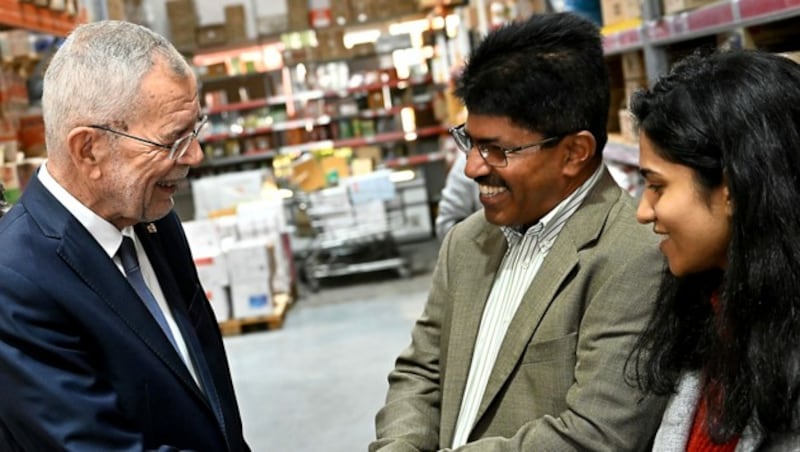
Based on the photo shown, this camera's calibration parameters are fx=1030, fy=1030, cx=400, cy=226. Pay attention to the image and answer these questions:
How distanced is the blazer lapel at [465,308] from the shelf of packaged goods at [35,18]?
2.14 metres

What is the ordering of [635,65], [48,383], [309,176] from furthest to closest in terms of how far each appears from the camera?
1. [309,176]
2. [635,65]
3. [48,383]

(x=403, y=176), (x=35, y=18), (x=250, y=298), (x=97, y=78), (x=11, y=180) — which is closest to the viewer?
(x=97, y=78)

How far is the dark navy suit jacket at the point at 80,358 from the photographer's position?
1600 mm

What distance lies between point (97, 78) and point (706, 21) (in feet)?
5.23

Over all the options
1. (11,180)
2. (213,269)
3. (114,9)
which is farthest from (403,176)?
(11,180)

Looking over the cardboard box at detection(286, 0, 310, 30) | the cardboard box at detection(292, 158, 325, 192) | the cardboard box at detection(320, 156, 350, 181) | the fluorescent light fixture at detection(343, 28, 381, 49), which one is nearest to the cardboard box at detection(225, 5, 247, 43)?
the cardboard box at detection(286, 0, 310, 30)

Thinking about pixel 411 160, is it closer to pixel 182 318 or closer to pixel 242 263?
pixel 242 263

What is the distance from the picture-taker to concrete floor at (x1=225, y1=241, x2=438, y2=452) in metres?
5.41

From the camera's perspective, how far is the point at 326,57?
1292cm

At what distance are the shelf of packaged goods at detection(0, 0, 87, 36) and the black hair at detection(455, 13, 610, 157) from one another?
7.10 feet

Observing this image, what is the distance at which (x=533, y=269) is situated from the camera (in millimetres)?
1937

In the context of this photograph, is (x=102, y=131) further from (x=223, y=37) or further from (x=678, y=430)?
(x=223, y=37)

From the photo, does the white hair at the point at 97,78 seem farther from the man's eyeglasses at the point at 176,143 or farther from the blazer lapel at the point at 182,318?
the blazer lapel at the point at 182,318

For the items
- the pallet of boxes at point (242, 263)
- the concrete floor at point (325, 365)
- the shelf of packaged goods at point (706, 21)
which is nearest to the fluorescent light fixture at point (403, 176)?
the concrete floor at point (325, 365)
